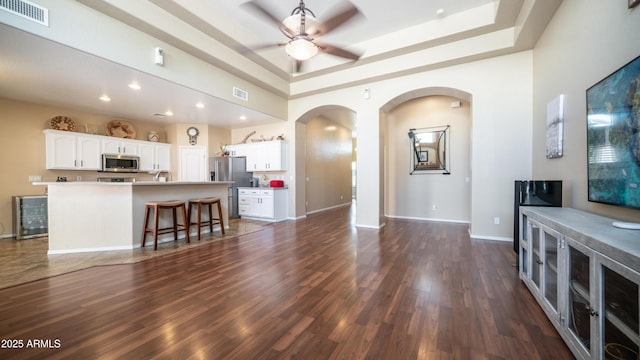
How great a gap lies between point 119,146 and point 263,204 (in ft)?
12.4

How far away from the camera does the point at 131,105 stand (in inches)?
190

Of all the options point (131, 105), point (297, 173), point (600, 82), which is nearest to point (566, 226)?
point (600, 82)

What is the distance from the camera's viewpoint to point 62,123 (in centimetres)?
492

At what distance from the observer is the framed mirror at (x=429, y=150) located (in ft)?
18.3

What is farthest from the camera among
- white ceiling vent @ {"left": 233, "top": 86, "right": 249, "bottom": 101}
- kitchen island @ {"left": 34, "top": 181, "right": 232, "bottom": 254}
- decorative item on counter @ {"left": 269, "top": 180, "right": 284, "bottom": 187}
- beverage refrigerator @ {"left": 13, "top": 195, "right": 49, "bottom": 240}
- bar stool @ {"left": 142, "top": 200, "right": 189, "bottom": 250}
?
decorative item on counter @ {"left": 269, "top": 180, "right": 284, "bottom": 187}

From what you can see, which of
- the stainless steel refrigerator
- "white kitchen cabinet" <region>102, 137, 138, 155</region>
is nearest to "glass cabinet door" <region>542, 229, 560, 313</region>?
the stainless steel refrigerator

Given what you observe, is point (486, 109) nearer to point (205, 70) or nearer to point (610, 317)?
point (610, 317)

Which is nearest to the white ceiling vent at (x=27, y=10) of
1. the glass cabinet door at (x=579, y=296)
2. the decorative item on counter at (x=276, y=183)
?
the decorative item on counter at (x=276, y=183)

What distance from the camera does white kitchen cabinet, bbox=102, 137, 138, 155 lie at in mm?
5457

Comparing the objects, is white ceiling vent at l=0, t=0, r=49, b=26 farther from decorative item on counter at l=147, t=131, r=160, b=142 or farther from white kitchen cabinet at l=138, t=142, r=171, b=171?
decorative item on counter at l=147, t=131, r=160, b=142

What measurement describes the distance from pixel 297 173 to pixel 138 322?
468cm

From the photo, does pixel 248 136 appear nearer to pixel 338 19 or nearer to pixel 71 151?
pixel 71 151

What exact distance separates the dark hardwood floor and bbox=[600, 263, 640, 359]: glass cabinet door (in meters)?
0.41

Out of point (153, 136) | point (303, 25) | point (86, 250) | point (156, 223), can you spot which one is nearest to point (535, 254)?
point (303, 25)
